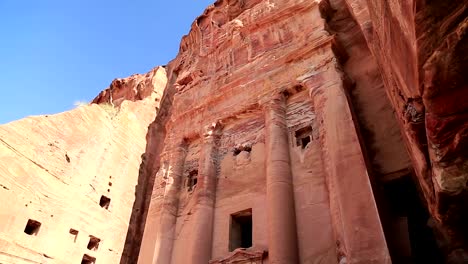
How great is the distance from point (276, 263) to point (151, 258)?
3.78 meters

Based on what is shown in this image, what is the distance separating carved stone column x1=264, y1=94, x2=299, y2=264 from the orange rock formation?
0.03 metres

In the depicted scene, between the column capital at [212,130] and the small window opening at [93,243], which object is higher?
the column capital at [212,130]

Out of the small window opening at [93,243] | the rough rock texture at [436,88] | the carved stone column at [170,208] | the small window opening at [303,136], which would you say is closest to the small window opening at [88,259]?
the small window opening at [93,243]

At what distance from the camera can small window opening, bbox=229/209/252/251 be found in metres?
8.04

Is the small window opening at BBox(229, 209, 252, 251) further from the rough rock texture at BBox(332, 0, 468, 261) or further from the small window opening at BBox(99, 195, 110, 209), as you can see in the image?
the small window opening at BBox(99, 195, 110, 209)

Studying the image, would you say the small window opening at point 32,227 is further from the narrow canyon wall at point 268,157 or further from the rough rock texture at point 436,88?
the rough rock texture at point 436,88

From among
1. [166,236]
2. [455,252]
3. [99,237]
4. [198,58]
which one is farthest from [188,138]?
[455,252]

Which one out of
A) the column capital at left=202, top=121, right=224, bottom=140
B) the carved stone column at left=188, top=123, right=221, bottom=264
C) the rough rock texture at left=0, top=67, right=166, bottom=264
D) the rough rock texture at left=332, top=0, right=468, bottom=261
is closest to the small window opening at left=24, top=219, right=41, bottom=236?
the rough rock texture at left=0, top=67, right=166, bottom=264

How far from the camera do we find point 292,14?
10992 millimetres

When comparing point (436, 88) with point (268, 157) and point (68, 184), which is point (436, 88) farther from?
point (68, 184)

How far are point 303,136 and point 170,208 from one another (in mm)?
4216

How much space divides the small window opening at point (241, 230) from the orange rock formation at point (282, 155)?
35 millimetres

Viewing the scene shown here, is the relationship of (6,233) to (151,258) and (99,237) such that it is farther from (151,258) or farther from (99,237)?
(151,258)

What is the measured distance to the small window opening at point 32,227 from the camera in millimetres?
10539
